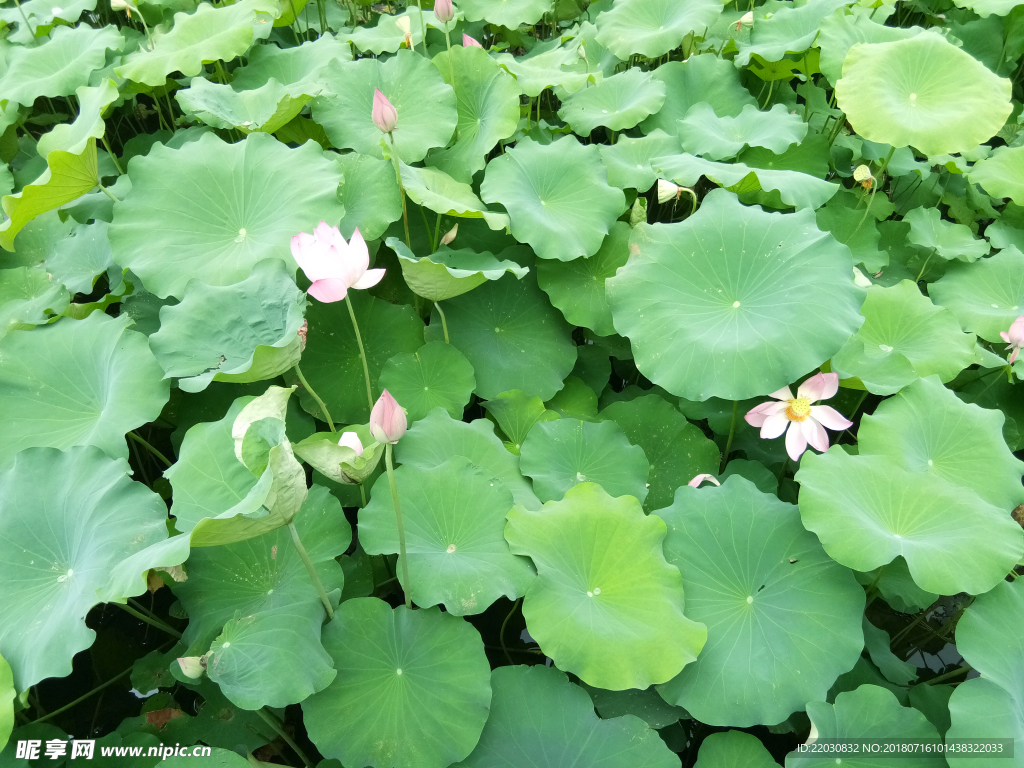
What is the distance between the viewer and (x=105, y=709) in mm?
1886

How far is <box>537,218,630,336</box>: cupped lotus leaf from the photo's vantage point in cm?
210

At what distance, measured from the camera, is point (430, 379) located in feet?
6.45

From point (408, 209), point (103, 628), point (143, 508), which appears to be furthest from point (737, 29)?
point (103, 628)

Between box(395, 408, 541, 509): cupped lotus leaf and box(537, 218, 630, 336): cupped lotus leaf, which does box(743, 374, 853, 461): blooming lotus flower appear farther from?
box(395, 408, 541, 509): cupped lotus leaf

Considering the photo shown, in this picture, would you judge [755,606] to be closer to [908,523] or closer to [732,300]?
[908,523]

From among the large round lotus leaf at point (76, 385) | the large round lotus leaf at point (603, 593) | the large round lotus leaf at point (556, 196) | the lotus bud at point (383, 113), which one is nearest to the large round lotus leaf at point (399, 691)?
the large round lotus leaf at point (603, 593)

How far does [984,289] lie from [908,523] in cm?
125

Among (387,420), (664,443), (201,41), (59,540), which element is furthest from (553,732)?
(201,41)

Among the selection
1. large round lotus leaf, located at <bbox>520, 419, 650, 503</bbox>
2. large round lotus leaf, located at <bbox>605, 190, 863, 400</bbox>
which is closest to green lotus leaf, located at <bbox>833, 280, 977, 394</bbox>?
large round lotus leaf, located at <bbox>605, 190, 863, 400</bbox>

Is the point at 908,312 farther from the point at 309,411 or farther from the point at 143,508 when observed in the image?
the point at 143,508

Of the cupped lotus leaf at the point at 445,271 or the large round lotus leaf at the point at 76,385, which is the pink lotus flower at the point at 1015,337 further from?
the large round lotus leaf at the point at 76,385

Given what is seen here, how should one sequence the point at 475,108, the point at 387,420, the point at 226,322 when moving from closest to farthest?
the point at 387,420, the point at 226,322, the point at 475,108

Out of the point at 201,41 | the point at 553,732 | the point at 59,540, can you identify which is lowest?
the point at 553,732

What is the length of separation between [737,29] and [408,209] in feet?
5.90
